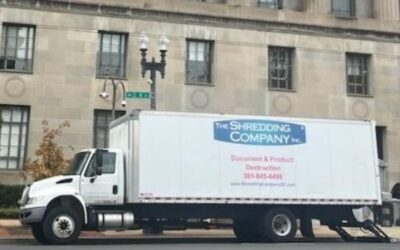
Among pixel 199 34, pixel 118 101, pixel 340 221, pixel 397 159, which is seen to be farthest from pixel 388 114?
pixel 340 221

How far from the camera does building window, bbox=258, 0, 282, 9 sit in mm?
35531

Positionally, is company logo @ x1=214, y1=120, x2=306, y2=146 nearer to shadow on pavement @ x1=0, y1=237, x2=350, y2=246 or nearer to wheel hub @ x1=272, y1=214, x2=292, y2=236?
wheel hub @ x1=272, y1=214, x2=292, y2=236

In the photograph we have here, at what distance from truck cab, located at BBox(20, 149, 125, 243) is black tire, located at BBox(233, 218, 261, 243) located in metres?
3.92

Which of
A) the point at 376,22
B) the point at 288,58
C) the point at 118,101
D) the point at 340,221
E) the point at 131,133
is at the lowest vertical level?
the point at 340,221

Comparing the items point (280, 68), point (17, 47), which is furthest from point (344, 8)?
point (17, 47)

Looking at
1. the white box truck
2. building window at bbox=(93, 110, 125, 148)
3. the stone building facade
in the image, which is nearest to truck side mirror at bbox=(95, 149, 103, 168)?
the white box truck

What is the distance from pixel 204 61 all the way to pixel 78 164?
17594 mm

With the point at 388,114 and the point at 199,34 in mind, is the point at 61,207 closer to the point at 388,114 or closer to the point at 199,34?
the point at 199,34

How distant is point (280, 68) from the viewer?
34.8 m

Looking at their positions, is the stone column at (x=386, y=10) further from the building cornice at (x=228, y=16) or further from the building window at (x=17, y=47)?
the building window at (x=17, y=47)

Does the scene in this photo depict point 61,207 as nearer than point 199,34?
Yes

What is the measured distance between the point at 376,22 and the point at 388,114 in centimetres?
561

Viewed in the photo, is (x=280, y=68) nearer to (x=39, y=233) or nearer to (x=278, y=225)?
(x=278, y=225)

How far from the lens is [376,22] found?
3631 centimetres
